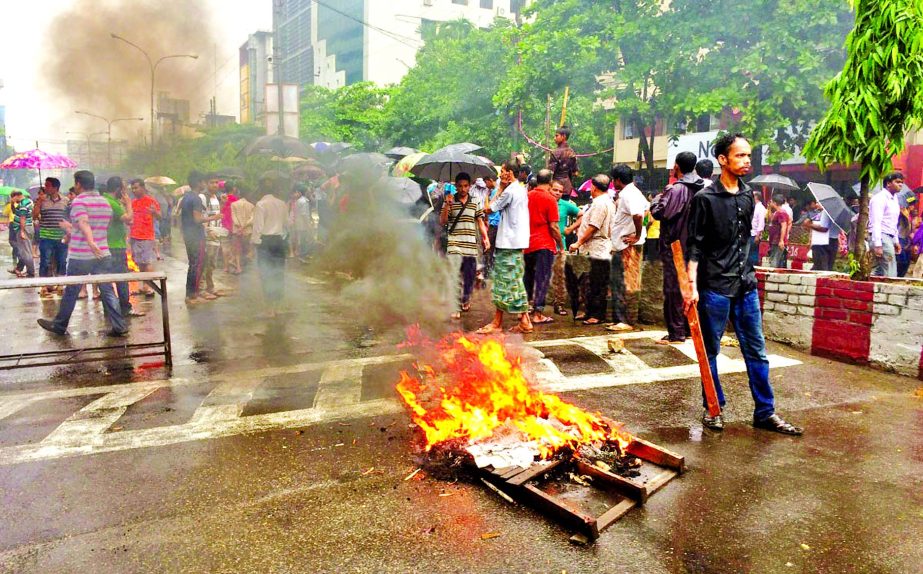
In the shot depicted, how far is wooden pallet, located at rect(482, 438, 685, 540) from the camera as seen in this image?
3.16 meters

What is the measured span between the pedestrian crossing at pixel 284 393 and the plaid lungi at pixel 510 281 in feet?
1.92

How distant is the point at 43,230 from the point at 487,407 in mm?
9772

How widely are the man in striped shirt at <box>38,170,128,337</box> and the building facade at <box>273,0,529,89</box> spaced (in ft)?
159

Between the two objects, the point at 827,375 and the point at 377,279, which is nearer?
the point at 827,375

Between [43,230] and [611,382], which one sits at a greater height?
[43,230]

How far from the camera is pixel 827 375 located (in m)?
5.97

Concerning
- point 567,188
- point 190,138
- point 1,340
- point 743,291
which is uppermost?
point 190,138

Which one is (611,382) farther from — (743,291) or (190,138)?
(190,138)

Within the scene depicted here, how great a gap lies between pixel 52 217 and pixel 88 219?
11.4 ft

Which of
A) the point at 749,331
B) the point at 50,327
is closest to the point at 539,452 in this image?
the point at 749,331

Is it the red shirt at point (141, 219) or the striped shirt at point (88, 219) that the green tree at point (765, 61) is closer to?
the red shirt at point (141, 219)

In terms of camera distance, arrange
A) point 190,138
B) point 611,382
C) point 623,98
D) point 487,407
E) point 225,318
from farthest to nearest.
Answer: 1. point 190,138
2. point 623,98
3. point 225,318
4. point 611,382
5. point 487,407

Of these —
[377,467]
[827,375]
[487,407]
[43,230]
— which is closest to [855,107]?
[827,375]

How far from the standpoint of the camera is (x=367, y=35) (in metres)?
55.6
